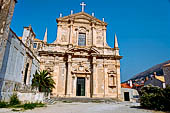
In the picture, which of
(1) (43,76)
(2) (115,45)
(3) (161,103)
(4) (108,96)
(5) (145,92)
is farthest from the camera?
(2) (115,45)

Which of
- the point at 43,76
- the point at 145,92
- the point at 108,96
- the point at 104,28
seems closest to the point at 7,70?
the point at 43,76

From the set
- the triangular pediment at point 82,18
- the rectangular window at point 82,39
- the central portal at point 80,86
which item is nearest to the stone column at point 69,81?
the central portal at point 80,86

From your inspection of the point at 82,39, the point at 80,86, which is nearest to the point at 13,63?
the point at 80,86

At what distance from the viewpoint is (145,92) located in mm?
10492

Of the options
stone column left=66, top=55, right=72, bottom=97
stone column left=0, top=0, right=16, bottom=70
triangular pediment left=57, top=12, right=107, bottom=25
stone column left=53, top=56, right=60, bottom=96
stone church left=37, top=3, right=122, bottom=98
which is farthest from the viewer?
triangular pediment left=57, top=12, right=107, bottom=25

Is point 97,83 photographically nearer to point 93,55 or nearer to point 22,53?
point 93,55

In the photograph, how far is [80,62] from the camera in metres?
19.8

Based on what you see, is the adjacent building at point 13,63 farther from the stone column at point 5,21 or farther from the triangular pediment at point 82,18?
the triangular pediment at point 82,18

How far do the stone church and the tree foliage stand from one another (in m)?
8.85

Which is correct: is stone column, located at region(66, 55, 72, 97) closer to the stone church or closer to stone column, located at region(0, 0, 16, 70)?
the stone church

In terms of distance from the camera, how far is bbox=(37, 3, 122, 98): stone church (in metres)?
18.7

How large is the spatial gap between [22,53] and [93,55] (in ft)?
33.7

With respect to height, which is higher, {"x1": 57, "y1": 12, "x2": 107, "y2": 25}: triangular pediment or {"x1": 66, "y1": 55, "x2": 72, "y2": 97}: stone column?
{"x1": 57, "y1": 12, "x2": 107, "y2": 25}: triangular pediment

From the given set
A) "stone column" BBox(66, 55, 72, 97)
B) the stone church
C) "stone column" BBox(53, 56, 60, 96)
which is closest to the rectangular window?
the stone church
